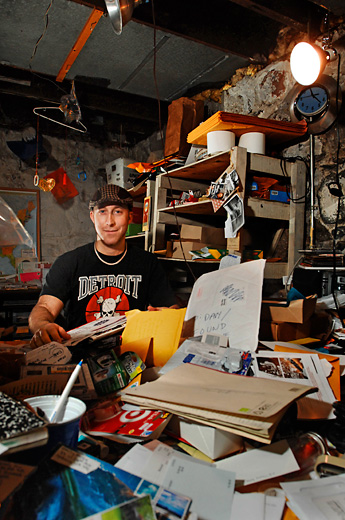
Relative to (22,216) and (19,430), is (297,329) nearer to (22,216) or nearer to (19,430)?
(19,430)

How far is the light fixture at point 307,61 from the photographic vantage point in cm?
184

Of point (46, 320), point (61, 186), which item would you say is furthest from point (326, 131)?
point (61, 186)

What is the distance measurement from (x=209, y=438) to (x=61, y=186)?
399 centimetres

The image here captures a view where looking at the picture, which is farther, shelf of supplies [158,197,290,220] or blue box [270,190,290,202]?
blue box [270,190,290,202]

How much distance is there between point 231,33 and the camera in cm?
242

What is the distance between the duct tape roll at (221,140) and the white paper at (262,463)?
175 centimetres

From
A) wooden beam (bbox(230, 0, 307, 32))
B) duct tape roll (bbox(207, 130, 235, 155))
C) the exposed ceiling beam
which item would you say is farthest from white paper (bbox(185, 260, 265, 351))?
the exposed ceiling beam

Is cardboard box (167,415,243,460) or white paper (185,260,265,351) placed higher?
white paper (185,260,265,351)

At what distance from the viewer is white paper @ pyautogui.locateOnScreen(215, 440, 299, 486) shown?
21.7 inches

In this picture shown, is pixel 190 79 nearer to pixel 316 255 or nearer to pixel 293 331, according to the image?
pixel 316 255

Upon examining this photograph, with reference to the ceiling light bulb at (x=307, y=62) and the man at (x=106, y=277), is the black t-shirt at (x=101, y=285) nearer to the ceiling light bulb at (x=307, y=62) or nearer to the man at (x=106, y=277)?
the man at (x=106, y=277)

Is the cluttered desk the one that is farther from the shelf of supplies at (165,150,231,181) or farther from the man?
the shelf of supplies at (165,150,231,181)

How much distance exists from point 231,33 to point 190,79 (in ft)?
2.37

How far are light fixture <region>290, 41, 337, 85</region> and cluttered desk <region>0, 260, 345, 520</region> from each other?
1.45 meters
